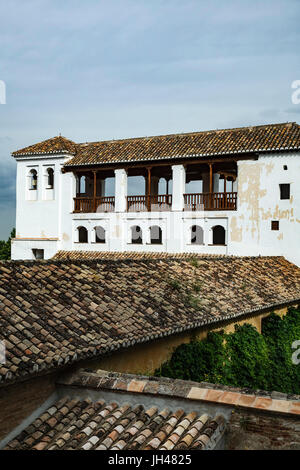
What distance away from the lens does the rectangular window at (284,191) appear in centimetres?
2530

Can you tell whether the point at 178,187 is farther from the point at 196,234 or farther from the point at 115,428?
the point at 115,428

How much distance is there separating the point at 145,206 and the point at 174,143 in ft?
12.2

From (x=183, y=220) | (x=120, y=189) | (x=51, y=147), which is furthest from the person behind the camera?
(x=51, y=147)

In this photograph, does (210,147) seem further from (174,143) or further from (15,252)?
(15,252)

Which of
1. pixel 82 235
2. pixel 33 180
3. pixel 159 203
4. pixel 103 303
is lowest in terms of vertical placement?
pixel 103 303

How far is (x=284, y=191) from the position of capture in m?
25.4

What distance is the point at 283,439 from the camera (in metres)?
5.84

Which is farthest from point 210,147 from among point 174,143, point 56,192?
point 56,192

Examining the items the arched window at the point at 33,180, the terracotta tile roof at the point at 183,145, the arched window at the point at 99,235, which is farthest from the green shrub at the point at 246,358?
the arched window at the point at 33,180

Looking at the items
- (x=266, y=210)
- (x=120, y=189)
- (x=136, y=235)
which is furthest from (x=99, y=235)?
(x=266, y=210)

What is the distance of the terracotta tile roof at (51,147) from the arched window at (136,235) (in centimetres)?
578

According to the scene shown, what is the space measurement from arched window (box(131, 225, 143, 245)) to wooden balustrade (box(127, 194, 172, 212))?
3.85 ft

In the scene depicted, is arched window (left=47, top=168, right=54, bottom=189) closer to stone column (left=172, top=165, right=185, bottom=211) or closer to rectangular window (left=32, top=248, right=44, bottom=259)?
rectangular window (left=32, top=248, right=44, bottom=259)

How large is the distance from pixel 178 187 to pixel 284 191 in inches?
215
